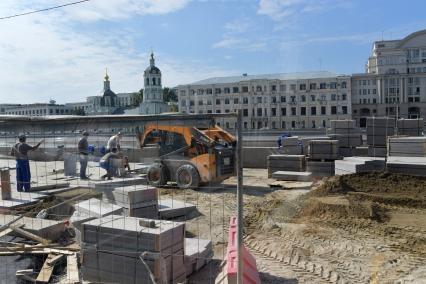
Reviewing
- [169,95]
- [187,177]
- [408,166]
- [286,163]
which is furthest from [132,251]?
[169,95]

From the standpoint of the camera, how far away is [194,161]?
39.9 ft

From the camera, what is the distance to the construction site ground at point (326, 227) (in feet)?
19.4

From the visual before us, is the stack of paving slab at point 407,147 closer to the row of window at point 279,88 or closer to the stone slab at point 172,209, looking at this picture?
the stone slab at point 172,209

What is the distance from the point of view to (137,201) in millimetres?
7625

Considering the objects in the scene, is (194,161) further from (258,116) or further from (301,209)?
(258,116)

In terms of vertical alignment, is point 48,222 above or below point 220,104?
below

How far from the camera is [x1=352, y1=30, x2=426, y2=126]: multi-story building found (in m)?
78.2

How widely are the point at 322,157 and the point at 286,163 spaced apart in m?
1.26

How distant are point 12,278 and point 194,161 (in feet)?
23.5

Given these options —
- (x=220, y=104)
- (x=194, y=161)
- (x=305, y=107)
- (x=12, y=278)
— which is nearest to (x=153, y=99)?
(x=220, y=104)

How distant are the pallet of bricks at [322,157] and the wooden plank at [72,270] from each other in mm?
9570

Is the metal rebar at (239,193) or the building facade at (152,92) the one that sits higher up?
the building facade at (152,92)

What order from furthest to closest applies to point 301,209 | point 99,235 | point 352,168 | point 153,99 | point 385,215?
point 153,99 < point 352,168 < point 301,209 < point 385,215 < point 99,235

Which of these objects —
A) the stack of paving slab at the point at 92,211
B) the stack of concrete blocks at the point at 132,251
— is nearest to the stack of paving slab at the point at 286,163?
the stack of paving slab at the point at 92,211
